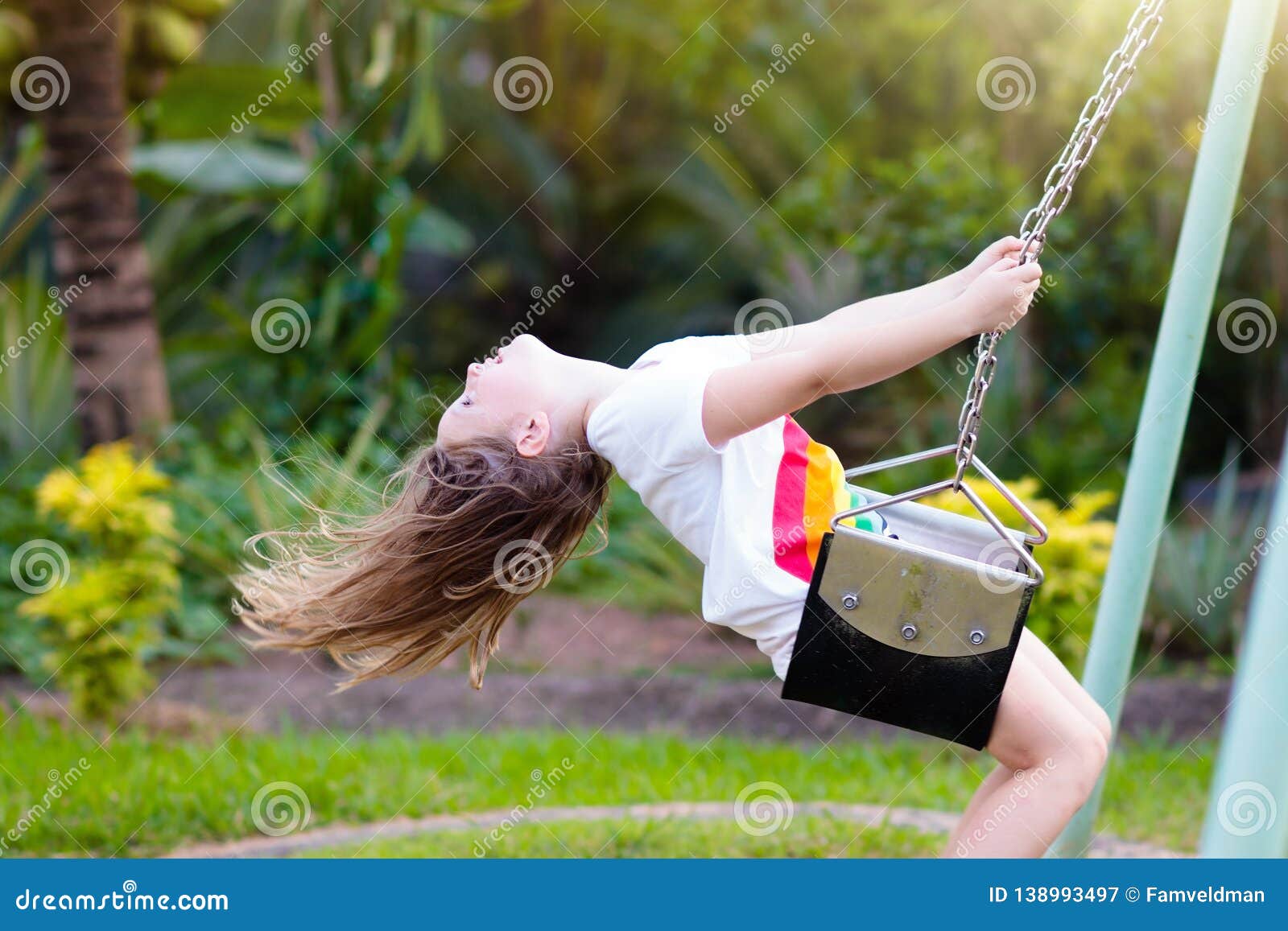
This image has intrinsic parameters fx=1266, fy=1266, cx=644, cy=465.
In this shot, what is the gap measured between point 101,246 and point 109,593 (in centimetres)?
226

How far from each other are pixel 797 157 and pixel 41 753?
24.7 feet

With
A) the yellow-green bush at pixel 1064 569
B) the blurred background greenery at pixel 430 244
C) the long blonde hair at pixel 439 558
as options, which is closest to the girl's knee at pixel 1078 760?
the long blonde hair at pixel 439 558

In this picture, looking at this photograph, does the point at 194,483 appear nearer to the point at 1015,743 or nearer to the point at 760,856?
the point at 760,856

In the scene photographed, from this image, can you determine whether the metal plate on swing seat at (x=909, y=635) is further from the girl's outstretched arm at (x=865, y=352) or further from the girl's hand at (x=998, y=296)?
the girl's hand at (x=998, y=296)

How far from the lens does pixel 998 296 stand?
6.16 ft

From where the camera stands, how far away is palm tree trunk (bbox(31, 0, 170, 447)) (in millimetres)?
5695

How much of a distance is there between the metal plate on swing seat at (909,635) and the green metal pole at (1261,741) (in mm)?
383

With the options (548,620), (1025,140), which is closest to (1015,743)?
(548,620)

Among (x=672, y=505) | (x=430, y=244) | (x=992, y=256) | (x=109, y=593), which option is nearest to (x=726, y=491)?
(x=672, y=505)

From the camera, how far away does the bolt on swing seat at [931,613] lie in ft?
6.17

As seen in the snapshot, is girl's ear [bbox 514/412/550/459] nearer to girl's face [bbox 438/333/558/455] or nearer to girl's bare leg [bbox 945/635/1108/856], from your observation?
girl's face [bbox 438/333/558/455]

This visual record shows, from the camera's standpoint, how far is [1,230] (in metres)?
7.11

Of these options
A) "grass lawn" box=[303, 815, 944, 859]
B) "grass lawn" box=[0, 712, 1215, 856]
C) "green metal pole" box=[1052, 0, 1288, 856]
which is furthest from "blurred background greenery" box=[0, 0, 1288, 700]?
"green metal pole" box=[1052, 0, 1288, 856]
